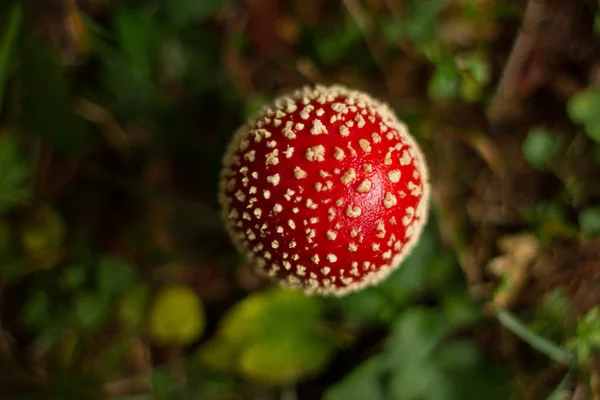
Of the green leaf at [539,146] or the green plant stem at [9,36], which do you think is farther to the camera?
the green leaf at [539,146]

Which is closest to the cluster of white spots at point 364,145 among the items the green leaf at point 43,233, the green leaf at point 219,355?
the green leaf at point 219,355

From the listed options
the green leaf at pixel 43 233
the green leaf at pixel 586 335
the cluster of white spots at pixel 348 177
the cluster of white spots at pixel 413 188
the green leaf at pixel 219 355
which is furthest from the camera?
the green leaf at pixel 43 233

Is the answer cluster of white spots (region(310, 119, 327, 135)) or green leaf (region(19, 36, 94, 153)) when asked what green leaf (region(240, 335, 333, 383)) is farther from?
green leaf (region(19, 36, 94, 153))

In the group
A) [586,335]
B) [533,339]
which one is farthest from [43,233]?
[586,335]

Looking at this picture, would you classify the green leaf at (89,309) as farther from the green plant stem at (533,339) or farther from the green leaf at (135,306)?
the green plant stem at (533,339)

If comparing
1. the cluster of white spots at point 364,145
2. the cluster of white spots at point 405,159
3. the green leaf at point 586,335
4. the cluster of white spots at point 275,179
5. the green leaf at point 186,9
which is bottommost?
the green leaf at point 586,335

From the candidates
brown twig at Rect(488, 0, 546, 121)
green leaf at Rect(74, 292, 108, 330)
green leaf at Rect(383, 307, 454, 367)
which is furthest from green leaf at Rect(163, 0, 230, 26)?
green leaf at Rect(383, 307, 454, 367)

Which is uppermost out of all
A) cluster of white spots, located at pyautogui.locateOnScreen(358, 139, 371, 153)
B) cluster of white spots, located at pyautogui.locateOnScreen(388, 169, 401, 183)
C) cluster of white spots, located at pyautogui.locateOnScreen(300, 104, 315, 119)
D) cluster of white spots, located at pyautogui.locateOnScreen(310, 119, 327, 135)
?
cluster of white spots, located at pyautogui.locateOnScreen(300, 104, 315, 119)
